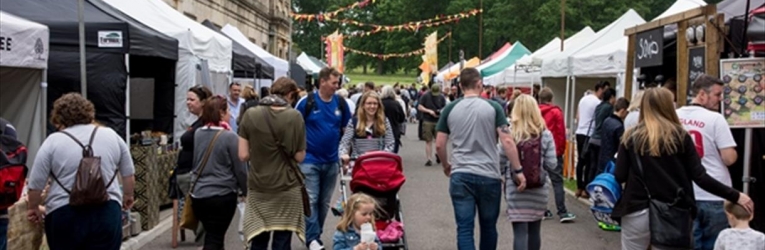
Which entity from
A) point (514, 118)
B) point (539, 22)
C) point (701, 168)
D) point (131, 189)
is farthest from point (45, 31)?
point (539, 22)

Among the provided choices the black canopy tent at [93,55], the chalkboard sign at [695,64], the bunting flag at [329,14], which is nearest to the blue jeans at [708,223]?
the chalkboard sign at [695,64]

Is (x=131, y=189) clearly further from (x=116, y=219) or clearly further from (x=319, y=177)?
(x=319, y=177)

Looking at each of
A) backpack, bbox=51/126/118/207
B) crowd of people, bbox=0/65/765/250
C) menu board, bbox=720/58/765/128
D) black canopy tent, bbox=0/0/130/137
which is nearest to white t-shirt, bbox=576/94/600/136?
crowd of people, bbox=0/65/765/250

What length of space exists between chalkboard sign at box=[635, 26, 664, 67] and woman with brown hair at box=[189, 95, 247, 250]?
4.80 metres

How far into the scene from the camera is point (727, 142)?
5.70m

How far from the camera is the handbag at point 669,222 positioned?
529cm

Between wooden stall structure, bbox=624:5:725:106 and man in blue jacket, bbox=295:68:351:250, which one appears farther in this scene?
man in blue jacket, bbox=295:68:351:250

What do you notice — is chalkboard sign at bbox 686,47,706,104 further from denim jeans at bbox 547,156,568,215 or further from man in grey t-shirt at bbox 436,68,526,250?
denim jeans at bbox 547,156,568,215

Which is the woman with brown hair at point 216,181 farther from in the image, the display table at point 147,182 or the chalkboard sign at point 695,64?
the chalkboard sign at point 695,64

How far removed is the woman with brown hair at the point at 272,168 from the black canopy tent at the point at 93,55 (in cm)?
460

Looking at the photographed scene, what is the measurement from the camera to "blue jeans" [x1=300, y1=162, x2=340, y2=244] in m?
7.58

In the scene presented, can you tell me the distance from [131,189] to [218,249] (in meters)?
1.04

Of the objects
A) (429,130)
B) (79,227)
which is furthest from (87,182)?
(429,130)

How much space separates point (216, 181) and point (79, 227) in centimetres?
137
